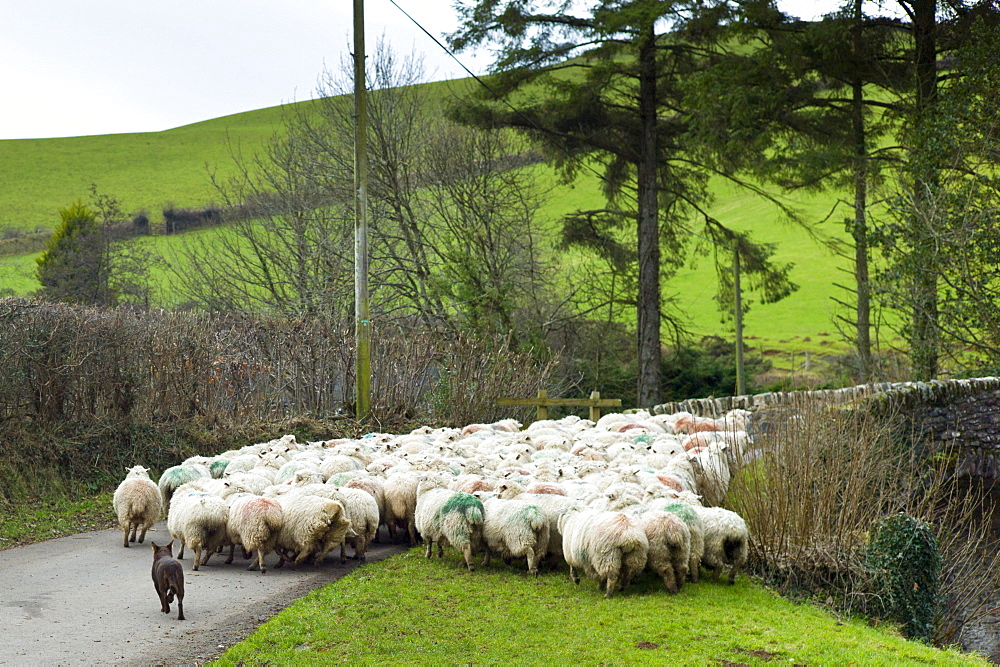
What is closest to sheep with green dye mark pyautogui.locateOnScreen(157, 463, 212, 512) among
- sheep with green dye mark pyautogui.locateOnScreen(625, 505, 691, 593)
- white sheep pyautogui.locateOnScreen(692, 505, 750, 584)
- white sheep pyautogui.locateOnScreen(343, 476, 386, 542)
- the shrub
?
white sheep pyautogui.locateOnScreen(343, 476, 386, 542)

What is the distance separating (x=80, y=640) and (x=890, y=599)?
25.5 feet

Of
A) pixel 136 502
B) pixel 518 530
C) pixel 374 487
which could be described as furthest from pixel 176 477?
pixel 518 530

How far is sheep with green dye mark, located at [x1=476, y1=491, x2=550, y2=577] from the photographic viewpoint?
910cm

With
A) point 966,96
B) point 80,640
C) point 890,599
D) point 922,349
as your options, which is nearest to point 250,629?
point 80,640

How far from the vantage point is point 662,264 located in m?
31.4

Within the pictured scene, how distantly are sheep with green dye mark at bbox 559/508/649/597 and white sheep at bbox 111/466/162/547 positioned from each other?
16.6 ft

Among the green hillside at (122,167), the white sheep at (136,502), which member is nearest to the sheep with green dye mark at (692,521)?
the white sheep at (136,502)

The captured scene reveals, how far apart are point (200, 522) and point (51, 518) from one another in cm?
370

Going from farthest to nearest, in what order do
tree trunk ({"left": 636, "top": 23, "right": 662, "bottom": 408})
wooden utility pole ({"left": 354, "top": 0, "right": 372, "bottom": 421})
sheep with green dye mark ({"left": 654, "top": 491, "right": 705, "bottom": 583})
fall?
tree trunk ({"left": 636, "top": 23, "right": 662, "bottom": 408})
wooden utility pole ({"left": 354, "top": 0, "right": 372, "bottom": 421})
sheep with green dye mark ({"left": 654, "top": 491, "right": 705, "bottom": 583})

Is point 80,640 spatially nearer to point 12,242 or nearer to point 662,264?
point 662,264

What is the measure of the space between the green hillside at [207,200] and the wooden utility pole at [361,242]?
27353 mm

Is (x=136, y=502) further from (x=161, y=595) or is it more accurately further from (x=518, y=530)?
(x=518, y=530)

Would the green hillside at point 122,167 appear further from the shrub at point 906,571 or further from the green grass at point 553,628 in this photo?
the shrub at point 906,571

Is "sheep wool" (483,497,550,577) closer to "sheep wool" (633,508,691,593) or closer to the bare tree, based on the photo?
"sheep wool" (633,508,691,593)
